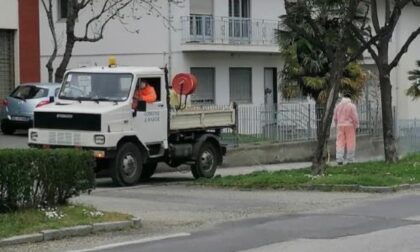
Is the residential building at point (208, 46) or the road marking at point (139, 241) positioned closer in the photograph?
the road marking at point (139, 241)

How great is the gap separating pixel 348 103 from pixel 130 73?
6.99 m

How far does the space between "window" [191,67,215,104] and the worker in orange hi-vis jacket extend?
14.2m

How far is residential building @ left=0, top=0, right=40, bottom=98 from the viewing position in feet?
99.0

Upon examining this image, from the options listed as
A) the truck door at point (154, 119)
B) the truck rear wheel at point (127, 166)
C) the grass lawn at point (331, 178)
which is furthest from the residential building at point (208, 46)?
the truck rear wheel at point (127, 166)

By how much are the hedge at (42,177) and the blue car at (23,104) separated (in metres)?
13.1

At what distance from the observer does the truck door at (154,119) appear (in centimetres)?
1733

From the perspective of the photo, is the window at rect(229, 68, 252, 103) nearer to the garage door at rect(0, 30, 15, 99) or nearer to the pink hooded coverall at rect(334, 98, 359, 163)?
the garage door at rect(0, 30, 15, 99)

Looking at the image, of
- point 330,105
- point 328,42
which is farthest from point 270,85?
point 330,105

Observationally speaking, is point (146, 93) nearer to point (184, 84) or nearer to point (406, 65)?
point (184, 84)

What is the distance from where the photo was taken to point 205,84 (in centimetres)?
3256

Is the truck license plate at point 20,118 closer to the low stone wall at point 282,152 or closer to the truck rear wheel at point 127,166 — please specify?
the low stone wall at point 282,152

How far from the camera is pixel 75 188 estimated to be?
38.3ft

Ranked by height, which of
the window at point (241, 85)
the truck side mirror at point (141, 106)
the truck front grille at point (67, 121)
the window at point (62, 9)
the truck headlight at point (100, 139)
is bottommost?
the truck headlight at point (100, 139)

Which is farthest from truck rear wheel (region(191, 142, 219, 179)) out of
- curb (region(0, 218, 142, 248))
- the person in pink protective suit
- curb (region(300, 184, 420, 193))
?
curb (region(0, 218, 142, 248))
